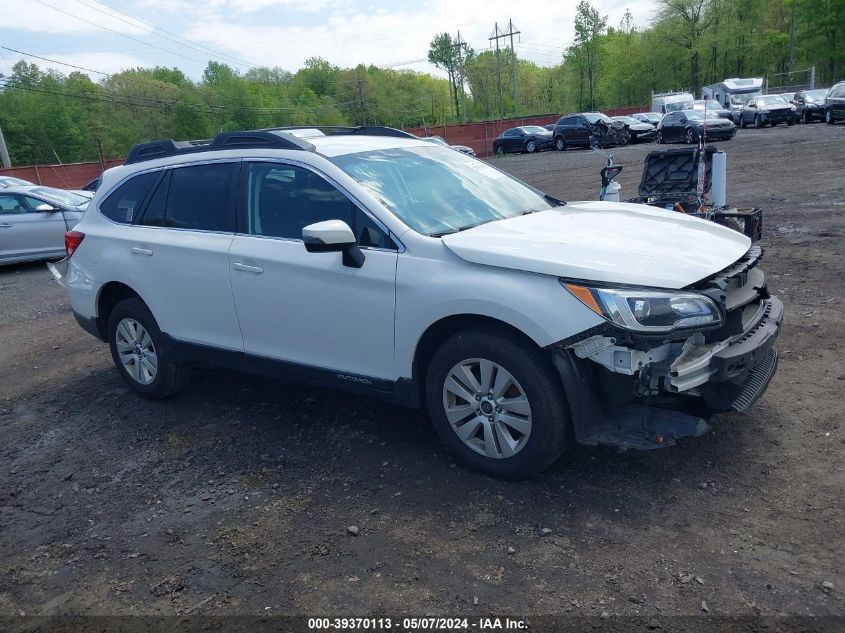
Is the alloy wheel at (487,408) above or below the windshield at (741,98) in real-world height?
below

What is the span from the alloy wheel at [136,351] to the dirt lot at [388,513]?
0.27 metres

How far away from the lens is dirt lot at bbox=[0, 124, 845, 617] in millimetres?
2939

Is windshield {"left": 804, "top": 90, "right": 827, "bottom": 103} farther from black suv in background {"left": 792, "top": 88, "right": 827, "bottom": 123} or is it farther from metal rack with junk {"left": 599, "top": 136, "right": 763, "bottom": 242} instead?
metal rack with junk {"left": 599, "top": 136, "right": 763, "bottom": 242}

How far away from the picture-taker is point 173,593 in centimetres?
314

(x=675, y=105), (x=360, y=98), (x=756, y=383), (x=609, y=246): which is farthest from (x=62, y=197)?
(x=360, y=98)

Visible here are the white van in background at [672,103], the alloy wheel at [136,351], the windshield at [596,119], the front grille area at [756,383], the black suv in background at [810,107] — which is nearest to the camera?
the front grille area at [756,383]

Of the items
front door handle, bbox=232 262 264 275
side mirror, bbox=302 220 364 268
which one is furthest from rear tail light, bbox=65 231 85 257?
side mirror, bbox=302 220 364 268

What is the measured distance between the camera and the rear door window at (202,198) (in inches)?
187

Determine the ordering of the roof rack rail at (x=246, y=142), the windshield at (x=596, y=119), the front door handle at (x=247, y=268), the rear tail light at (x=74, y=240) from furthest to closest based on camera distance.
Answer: the windshield at (x=596, y=119) < the rear tail light at (x=74, y=240) < the roof rack rail at (x=246, y=142) < the front door handle at (x=247, y=268)

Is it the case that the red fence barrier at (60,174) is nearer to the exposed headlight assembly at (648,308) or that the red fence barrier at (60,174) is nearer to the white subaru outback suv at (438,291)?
the white subaru outback suv at (438,291)

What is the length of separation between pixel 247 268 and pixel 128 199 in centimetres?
164

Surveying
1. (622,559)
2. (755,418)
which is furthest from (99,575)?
(755,418)

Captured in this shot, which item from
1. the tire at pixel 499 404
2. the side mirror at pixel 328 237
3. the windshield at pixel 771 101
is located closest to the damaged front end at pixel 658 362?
the tire at pixel 499 404

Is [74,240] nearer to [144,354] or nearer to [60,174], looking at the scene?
[144,354]
